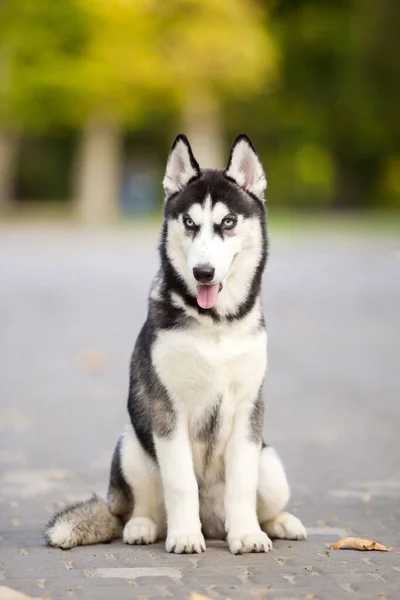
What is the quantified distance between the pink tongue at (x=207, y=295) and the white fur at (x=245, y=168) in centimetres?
50

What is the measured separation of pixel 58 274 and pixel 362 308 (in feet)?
21.4

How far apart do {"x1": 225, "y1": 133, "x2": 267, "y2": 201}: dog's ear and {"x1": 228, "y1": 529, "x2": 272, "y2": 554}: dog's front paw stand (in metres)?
1.50

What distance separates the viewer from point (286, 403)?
10.8 metres

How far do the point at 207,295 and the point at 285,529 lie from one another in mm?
1213

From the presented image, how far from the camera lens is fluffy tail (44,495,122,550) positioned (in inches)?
231

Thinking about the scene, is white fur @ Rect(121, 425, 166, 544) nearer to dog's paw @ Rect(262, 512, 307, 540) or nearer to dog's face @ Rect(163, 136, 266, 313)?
dog's paw @ Rect(262, 512, 307, 540)

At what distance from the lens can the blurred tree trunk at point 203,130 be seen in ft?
159

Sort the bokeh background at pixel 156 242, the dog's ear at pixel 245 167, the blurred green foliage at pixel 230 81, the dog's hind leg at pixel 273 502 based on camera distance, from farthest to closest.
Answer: the blurred green foliage at pixel 230 81 < the bokeh background at pixel 156 242 < the dog's hind leg at pixel 273 502 < the dog's ear at pixel 245 167

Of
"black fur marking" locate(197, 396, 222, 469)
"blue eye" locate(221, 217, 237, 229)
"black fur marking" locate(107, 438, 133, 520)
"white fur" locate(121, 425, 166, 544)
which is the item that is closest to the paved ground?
"white fur" locate(121, 425, 166, 544)

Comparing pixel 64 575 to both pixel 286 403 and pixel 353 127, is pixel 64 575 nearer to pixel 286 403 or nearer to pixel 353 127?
pixel 286 403

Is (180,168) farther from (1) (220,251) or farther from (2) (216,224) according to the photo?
(1) (220,251)

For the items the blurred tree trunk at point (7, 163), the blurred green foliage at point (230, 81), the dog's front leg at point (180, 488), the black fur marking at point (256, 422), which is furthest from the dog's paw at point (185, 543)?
the blurred tree trunk at point (7, 163)

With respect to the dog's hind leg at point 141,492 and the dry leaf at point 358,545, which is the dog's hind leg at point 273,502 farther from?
the dog's hind leg at point 141,492

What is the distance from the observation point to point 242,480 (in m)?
5.82
